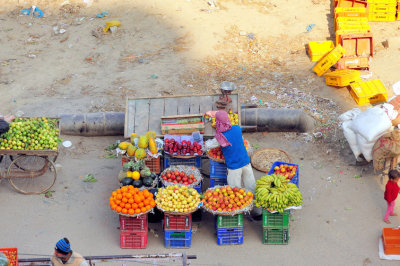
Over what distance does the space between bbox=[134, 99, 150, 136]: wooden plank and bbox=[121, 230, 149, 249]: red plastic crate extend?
7.47ft

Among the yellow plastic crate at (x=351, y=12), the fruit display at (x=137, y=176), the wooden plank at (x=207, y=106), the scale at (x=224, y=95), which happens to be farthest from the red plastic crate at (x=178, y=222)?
the yellow plastic crate at (x=351, y=12)

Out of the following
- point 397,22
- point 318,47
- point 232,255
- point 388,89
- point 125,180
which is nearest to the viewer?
point 232,255

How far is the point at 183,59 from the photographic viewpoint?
13.9 meters

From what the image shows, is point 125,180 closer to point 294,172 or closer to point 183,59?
point 294,172

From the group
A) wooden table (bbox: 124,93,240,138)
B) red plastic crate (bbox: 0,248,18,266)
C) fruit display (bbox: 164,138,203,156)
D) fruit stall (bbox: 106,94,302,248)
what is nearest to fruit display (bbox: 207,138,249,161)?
fruit stall (bbox: 106,94,302,248)

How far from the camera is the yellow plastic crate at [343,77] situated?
480 inches

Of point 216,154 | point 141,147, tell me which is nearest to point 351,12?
point 216,154

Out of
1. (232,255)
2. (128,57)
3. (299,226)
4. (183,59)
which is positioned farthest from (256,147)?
(128,57)

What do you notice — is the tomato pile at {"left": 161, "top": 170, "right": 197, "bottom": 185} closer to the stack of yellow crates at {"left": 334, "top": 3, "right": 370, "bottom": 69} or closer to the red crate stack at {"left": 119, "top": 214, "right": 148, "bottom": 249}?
the red crate stack at {"left": 119, "top": 214, "right": 148, "bottom": 249}

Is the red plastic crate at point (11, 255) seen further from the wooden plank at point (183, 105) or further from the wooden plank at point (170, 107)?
the wooden plank at point (183, 105)

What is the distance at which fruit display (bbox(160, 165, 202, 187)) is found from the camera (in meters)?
8.65

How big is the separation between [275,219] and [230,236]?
72 cm

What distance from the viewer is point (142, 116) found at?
10094 mm

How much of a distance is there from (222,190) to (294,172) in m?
1.29
